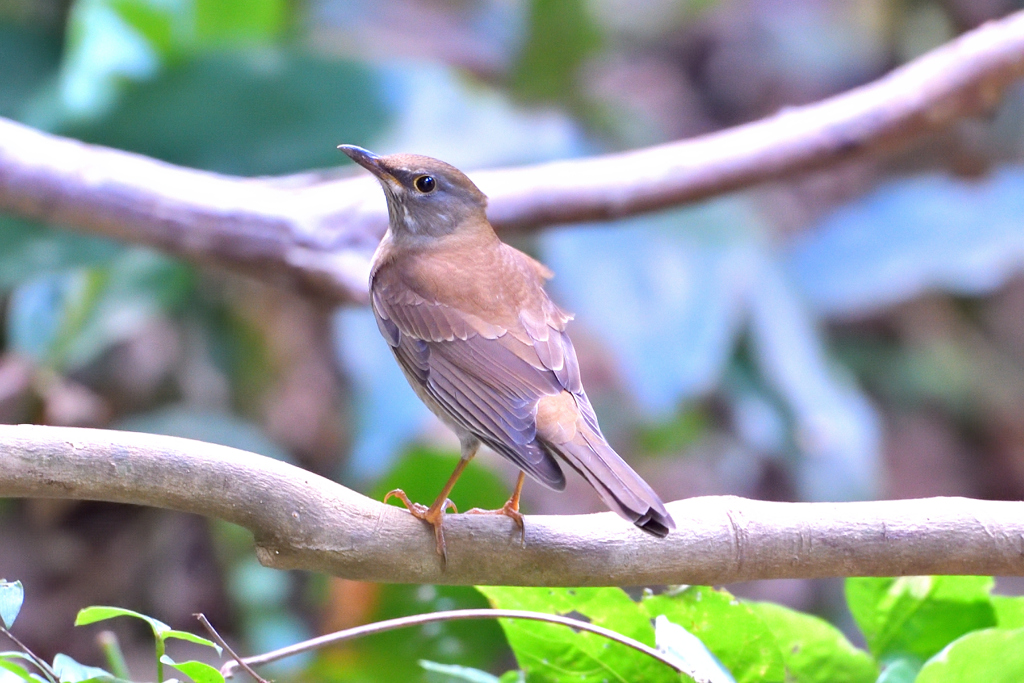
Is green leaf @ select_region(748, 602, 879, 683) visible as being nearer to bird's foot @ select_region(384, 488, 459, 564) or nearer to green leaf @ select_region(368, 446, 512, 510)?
bird's foot @ select_region(384, 488, 459, 564)

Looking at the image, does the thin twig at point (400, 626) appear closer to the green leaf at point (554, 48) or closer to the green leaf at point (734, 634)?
the green leaf at point (734, 634)

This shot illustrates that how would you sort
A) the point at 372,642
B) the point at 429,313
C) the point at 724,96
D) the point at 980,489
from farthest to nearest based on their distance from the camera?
the point at 724,96 < the point at 980,489 < the point at 372,642 < the point at 429,313

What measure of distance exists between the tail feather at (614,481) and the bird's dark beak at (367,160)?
95 centimetres

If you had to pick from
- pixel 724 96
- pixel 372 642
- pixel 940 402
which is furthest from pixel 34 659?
pixel 724 96

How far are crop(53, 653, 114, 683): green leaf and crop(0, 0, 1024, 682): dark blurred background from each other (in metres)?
1.74

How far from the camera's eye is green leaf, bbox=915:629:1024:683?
73.1 inches

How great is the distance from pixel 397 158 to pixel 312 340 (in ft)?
11.0

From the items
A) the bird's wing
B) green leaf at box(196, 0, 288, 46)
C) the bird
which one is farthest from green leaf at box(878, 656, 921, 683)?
green leaf at box(196, 0, 288, 46)

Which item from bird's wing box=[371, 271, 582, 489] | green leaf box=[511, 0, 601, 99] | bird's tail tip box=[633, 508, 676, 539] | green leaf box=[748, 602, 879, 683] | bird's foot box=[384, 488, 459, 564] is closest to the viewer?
bird's tail tip box=[633, 508, 676, 539]

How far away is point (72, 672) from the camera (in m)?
1.62

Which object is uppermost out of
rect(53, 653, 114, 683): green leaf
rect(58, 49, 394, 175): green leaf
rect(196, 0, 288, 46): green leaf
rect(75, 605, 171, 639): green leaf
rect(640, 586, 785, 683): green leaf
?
rect(196, 0, 288, 46): green leaf

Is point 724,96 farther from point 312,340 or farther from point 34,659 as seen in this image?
point 34,659

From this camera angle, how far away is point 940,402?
7230 millimetres

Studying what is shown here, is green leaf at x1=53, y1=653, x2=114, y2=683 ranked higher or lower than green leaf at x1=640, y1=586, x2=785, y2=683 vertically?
lower
